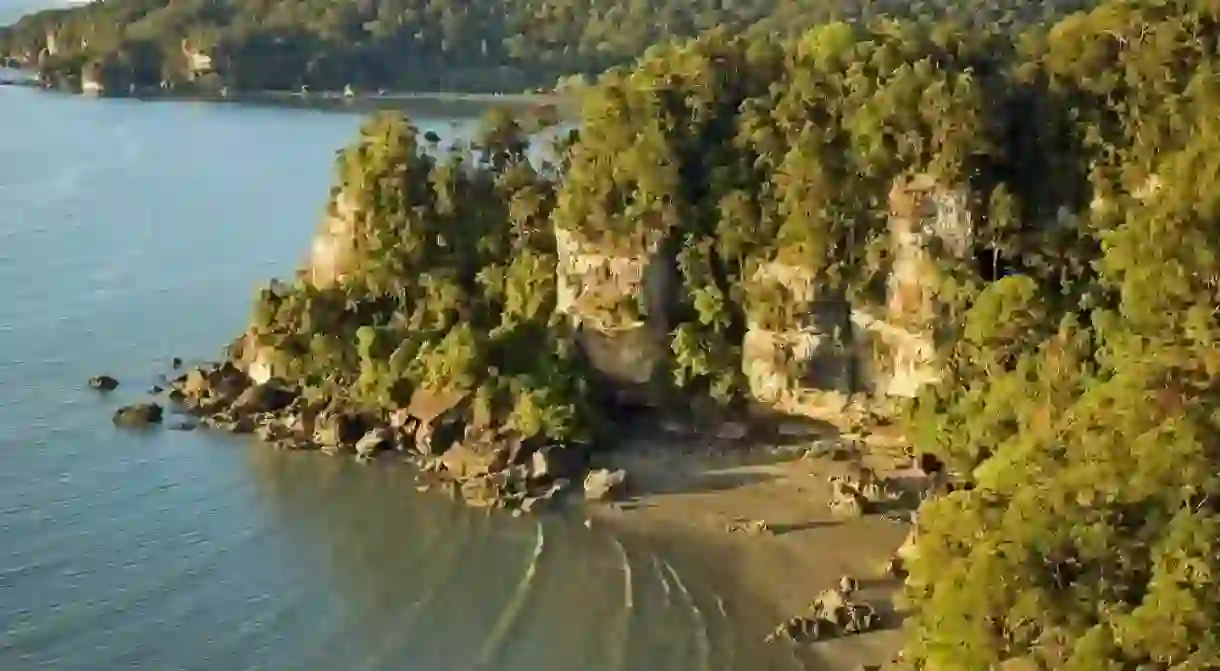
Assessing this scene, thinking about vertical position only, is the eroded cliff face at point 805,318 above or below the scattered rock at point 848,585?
above

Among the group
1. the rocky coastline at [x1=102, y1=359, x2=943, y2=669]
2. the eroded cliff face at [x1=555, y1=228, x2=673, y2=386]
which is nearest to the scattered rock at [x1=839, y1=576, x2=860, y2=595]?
the rocky coastline at [x1=102, y1=359, x2=943, y2=669]

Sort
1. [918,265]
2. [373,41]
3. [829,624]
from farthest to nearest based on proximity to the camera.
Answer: [373,41] → [918,265] → [829,624]

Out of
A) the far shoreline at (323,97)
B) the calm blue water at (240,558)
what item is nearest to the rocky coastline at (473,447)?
the calm blue water at (240,558)

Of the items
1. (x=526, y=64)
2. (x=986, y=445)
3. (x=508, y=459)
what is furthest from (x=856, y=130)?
(x=526, y=64)

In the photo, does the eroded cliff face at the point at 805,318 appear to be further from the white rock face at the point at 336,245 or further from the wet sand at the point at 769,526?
the white rock face at the point at 336,245

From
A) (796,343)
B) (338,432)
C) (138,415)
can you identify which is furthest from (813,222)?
(138,415)

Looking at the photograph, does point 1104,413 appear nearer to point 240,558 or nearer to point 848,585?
point 848,585

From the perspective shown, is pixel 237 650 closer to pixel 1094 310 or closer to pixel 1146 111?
pixel 1094 310
